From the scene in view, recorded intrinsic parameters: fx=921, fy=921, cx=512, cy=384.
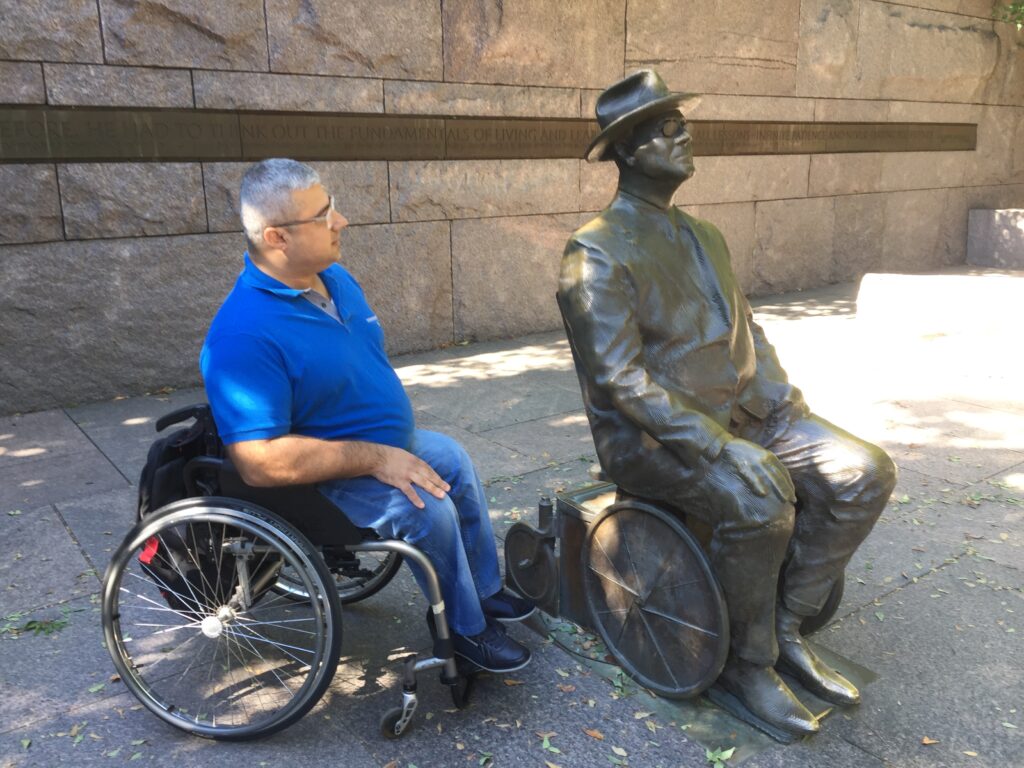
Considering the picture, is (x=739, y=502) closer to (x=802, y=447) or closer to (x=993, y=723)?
(x=802, y=447)

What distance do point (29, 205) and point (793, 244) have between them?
7531 mm

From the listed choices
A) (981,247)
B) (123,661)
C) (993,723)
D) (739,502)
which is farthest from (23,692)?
(981,247)

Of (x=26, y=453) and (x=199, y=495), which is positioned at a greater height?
(x=199, y=495)

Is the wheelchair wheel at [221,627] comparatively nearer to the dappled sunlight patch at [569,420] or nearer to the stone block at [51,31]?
the dappled sunlight patch at [569,420]

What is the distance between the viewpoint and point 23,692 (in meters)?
2.74

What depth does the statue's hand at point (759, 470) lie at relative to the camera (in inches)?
97.0

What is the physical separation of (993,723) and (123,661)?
2.40m

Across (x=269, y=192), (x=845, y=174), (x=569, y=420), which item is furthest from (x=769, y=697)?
(x=845, y=174)

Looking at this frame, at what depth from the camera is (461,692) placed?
2637mm

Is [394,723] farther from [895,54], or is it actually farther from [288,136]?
[895,54]

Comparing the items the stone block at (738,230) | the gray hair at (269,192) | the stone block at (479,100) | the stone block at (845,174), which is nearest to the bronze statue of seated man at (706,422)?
the gray hair at (269,192)

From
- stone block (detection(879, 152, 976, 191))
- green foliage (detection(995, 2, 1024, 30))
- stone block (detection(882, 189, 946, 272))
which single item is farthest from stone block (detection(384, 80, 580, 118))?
green foliage (detection(995, 2, 1024, 30))

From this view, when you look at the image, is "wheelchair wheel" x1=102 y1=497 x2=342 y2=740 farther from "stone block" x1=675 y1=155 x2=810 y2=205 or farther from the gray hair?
"stone block" x1=675 y1=155 x2=810 y2=205

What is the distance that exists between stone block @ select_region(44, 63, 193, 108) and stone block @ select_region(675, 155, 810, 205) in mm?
4602
